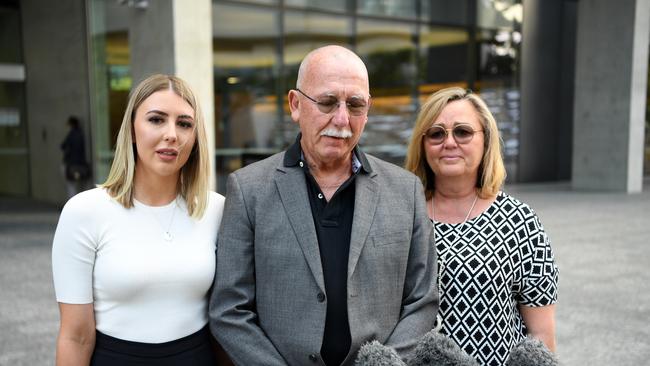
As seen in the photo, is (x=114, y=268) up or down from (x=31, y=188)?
up

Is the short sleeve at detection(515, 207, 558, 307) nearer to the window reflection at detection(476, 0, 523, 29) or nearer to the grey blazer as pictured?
the grey blazer

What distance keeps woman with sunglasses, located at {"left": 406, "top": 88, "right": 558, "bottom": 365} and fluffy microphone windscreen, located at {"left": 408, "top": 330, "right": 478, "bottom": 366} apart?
Answer: 759 millimetres

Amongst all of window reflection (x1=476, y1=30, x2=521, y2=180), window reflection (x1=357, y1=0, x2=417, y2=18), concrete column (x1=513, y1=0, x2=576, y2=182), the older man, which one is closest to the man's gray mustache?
the older man

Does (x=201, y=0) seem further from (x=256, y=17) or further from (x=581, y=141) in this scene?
(x=581, y=141)

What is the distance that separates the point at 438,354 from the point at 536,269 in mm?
952

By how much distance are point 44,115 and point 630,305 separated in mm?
13030

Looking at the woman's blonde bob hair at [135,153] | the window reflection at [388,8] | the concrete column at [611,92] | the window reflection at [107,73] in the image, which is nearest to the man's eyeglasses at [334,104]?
the woman's blonde bob hair at [135,153]

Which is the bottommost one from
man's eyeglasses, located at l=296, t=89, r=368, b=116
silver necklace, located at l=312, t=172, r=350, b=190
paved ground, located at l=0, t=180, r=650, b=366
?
paved ground, located at l=0, t=180, r=650, b=366

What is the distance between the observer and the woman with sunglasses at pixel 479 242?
2.16 m

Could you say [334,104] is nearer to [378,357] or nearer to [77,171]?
[378,357]

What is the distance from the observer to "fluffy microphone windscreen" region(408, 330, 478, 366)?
54.7 inches

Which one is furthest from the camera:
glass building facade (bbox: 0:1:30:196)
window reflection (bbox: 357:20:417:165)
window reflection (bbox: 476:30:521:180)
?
window reflection (bbox: 476:30:521:180)

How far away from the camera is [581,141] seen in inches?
645

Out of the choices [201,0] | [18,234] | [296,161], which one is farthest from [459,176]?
[18,234]
